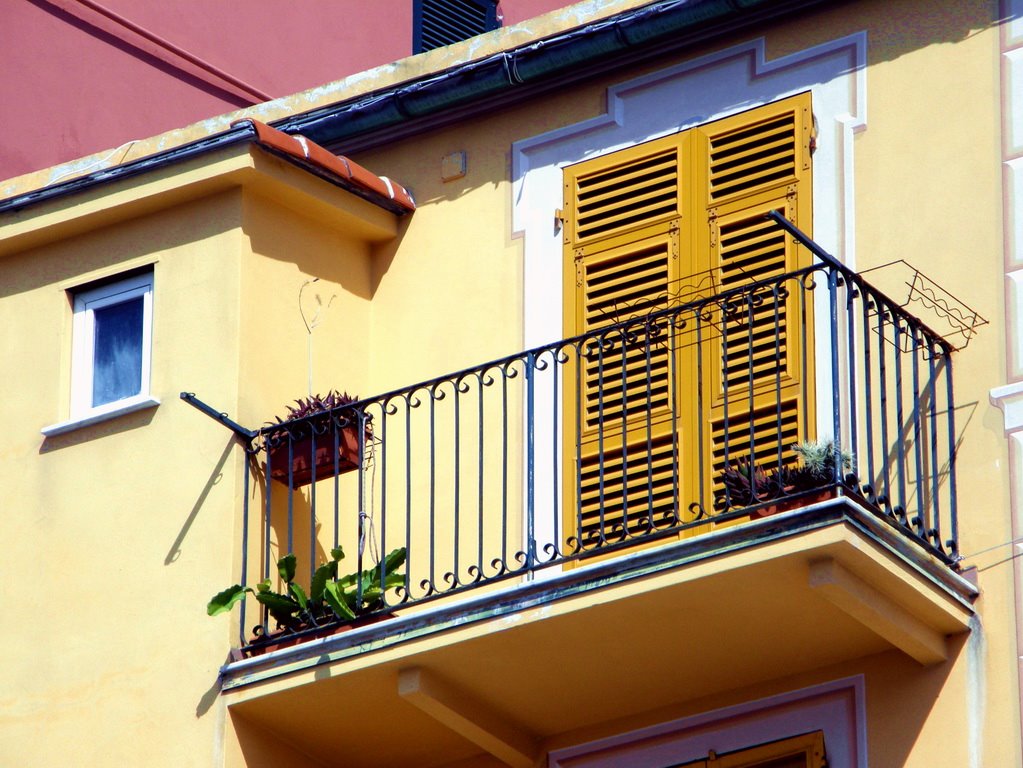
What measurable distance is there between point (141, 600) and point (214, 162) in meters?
2.20

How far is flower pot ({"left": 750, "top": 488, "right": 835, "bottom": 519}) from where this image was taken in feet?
34.7

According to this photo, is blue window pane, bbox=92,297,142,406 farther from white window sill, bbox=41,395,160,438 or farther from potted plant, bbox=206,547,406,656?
potted plant, bbox=206,547,406,656

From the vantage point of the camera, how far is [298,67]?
18250 mm

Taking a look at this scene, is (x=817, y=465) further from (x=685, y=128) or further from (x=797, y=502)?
(x=685, y=128)

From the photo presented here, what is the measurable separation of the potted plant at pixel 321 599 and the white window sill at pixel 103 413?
1.24 metres

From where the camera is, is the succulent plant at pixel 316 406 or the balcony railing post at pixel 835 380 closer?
the balcony railing post at pixel 835 380

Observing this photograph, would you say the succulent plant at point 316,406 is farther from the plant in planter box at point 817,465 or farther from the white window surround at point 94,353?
the plant in planter box at point 817,465

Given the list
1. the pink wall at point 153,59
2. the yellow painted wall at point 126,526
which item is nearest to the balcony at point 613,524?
the yellow painted wall at point 126,526

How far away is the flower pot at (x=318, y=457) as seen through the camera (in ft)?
40.2

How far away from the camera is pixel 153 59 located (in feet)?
56.3

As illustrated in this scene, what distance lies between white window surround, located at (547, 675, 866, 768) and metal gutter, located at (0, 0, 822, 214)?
3354 millimetres

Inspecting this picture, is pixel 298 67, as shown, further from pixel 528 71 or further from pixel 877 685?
pixel 877 685

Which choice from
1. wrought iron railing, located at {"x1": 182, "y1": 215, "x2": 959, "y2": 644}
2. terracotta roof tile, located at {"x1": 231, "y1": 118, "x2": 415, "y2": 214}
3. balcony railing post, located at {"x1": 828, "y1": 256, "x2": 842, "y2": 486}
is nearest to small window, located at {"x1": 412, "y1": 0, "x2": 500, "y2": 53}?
terracotta roof tile, located at {"x1": 231, "y1": 118, "x2": 415, "y2": 214}

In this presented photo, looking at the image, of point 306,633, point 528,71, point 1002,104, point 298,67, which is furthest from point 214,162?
point 298,67
